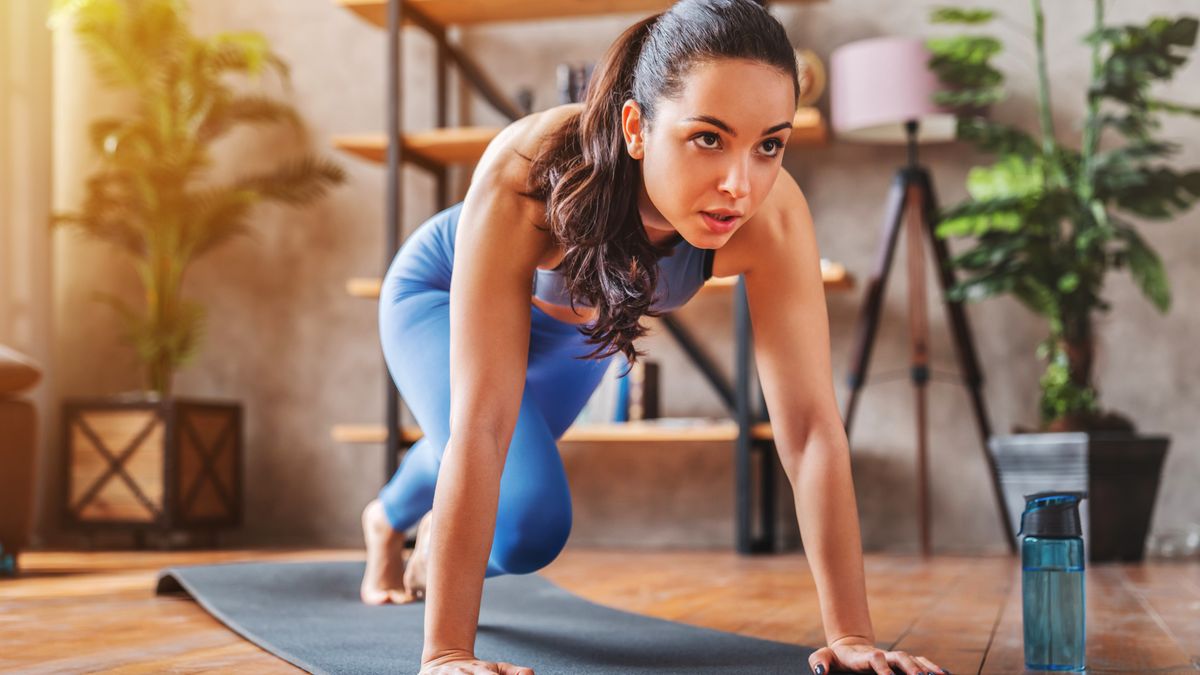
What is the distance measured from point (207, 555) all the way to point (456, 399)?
241cm

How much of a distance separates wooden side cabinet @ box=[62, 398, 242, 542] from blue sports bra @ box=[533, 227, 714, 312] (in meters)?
2.42

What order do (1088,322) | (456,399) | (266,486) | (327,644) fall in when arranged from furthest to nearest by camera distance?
(266,486) < (1088,322) < (327,644) < (456,399)

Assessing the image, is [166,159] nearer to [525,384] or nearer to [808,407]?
[525,384]

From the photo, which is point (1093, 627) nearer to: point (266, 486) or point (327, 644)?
point (327, 644)

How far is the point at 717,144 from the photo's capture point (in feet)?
3.96

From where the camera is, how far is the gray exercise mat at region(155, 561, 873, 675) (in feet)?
4.84

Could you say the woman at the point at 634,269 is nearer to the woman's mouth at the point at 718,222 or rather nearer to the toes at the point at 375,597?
the woman's mouth at the point at 718,222

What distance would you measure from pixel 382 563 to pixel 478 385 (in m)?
0.92

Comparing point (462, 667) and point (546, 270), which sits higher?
point (546, 270)

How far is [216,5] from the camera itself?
4.25 m

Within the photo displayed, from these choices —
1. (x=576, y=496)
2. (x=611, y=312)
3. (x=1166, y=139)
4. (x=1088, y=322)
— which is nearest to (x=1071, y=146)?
(x=1166, y=139)

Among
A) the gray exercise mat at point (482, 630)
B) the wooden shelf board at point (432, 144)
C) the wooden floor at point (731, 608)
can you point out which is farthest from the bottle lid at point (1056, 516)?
the wooden shelf board at point (432, 144)

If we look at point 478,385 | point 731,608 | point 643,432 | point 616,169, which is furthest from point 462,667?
point 643,432

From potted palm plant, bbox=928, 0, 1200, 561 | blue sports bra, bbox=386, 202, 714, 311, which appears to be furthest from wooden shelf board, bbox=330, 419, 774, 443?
blue sports bra, bbox=386, 202, 714, 311
